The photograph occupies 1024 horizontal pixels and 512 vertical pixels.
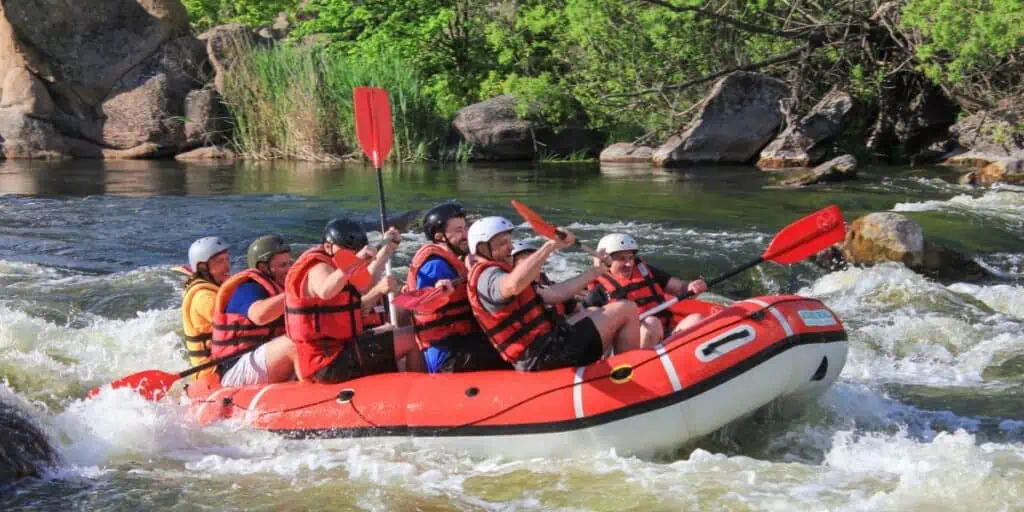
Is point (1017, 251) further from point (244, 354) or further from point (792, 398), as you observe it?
point (244, 354)

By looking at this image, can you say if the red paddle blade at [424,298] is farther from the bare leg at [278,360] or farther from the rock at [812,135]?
the rock at [812,135]

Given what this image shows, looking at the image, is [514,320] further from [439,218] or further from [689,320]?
[689,320]

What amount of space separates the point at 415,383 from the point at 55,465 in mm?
1755

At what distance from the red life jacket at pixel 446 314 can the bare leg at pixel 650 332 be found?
911 mm

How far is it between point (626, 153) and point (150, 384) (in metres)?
14.0

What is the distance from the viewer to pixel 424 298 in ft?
17.1

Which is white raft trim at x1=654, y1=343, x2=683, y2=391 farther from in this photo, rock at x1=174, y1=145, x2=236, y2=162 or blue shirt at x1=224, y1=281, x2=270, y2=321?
rock at x1=174, y1=145, x2=236, y2=162

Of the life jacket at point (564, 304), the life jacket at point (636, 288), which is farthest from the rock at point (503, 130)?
the life jacket at point (564, 304)

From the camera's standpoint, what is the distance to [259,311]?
566 centimetres

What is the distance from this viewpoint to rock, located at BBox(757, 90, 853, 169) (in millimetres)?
16609

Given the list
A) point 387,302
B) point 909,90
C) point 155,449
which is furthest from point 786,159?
point 155,449

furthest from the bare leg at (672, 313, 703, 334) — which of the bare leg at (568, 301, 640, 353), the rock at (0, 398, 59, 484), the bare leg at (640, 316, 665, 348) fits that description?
the rock at (0, 398, 59, 484)

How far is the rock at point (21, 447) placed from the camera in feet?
16.6

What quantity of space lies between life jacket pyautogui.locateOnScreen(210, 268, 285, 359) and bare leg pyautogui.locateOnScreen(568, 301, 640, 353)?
5.46ft
